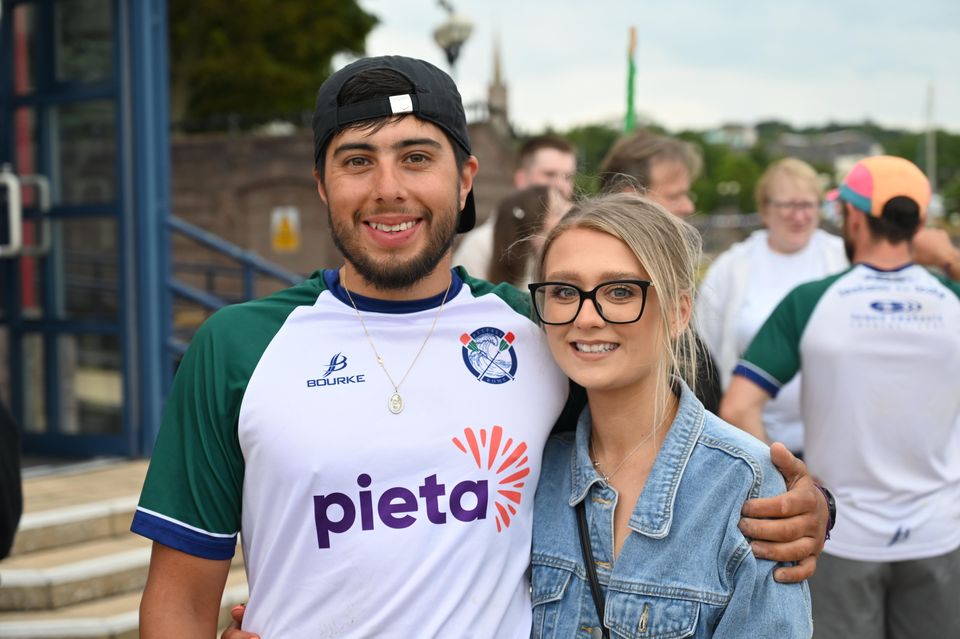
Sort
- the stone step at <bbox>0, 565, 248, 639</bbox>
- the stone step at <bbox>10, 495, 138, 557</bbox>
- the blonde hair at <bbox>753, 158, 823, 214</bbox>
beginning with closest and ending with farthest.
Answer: the stone step at <bbox>0, 565, 248, 639</bbox> → the blonde hair at <bbox>753, 158, 823, 214</bbox> → the stone step at <bbox>10, 495, 138, 557</bbox>

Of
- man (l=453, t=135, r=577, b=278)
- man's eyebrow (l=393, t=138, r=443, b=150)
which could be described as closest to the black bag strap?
man's eyebrow (l=393, t=138, r=443, b=150)

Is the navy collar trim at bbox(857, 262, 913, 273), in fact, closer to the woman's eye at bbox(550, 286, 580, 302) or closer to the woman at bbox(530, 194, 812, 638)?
the woman at bbox(530, 194, 812, 638)

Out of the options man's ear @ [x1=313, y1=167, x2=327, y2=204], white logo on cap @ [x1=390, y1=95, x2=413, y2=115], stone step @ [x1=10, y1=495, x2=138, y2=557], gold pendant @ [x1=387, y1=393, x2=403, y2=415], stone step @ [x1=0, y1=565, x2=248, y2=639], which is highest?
white logo on cap @ [x1=390, y1=95, x2=413, y2=115]

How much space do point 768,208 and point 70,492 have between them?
4.05 metres

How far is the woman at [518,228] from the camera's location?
3.53 metres

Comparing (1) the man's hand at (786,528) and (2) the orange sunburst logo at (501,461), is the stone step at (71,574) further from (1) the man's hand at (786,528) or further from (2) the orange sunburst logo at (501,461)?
(1) the man's hand at (786,528)

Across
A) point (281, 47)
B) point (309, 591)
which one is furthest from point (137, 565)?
point (281, 47)

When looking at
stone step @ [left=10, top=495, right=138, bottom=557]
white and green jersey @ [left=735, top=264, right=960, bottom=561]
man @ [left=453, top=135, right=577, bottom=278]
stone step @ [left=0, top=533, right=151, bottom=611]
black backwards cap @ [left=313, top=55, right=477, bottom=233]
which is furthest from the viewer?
man @ [left=453, top=135, right=577, bottom=278]

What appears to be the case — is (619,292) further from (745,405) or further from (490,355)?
(745,405)

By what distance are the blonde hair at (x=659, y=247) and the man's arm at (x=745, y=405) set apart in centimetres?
109

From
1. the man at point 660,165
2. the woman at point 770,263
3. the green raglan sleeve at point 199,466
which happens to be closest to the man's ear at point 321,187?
the green raglan sleeve at point 199,466

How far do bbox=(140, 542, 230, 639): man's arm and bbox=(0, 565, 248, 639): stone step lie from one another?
103 inches

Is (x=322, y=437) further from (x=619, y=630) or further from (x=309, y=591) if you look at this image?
(x=619, y=630)

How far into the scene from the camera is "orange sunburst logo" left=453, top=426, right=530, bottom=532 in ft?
6.60
